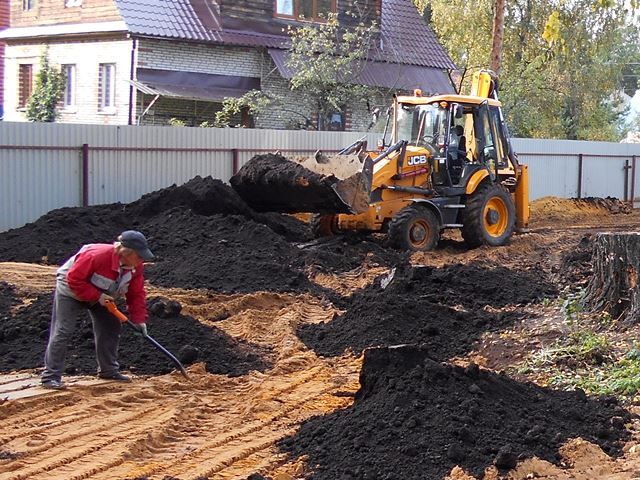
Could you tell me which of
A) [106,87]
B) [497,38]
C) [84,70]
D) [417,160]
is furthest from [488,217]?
[84,70]

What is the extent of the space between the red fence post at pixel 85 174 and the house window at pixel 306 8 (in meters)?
13.6

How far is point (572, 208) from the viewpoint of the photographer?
90.3ft

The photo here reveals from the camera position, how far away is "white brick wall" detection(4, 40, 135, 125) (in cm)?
2859

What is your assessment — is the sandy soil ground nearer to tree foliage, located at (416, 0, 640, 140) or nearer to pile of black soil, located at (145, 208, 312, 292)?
pile of black soil, located at (145, 208, 312, 292)

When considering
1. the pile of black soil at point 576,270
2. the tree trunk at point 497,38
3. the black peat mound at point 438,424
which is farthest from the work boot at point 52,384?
the tree trunk at point 497,38

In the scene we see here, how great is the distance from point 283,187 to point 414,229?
7.49 feet

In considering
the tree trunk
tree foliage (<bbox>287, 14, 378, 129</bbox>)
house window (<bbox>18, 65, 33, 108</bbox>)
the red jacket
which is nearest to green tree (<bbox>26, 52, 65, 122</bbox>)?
house window (<bbox>18, 65, 33, 108</bbox>)

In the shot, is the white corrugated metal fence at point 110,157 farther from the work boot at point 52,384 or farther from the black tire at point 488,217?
the work boot at point 52,384

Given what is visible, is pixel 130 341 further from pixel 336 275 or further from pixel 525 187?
pixel 525 187

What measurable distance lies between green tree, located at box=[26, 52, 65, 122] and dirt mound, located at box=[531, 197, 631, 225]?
14997mm

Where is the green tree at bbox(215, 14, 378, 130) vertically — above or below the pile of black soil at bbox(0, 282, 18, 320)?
above

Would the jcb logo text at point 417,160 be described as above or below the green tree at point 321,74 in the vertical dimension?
below

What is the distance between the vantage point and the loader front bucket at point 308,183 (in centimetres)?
1573

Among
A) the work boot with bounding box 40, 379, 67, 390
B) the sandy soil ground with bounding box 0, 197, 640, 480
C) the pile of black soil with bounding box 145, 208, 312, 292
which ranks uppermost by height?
the pile of black soil with bounding box 145, 208, 312, 292
